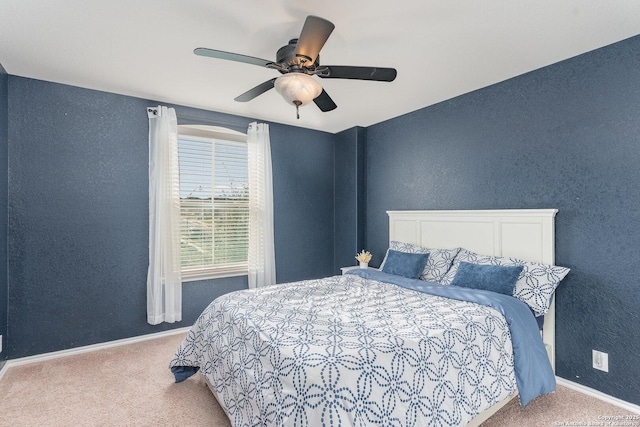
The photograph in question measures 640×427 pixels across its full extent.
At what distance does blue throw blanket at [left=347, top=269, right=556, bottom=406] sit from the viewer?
2.09 m

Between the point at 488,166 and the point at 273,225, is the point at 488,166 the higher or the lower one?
the higher one

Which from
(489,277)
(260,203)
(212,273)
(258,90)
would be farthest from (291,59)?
(212,273)

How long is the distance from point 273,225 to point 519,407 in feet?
9.91

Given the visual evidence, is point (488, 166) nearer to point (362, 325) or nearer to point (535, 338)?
point (535, 338)

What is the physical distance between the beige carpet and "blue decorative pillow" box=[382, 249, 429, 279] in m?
1.25

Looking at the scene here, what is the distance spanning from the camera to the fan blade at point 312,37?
1.71m

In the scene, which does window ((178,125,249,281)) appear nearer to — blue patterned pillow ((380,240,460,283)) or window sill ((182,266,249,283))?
window sill ((182,266,249,283))

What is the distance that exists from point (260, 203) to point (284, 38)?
2.14 m

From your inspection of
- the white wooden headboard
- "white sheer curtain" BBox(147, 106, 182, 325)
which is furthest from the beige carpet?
"white sheer curtain" BBox(147, 106, 182, 325)

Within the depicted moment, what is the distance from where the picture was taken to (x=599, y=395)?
7.96 feet

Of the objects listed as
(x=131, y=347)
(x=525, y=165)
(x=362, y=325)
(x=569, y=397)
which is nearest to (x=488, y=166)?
(x=525, y=165)

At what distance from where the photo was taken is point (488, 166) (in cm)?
319

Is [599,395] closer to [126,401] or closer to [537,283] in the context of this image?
[537,283]

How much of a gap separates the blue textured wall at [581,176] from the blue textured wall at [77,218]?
3.12 metres
